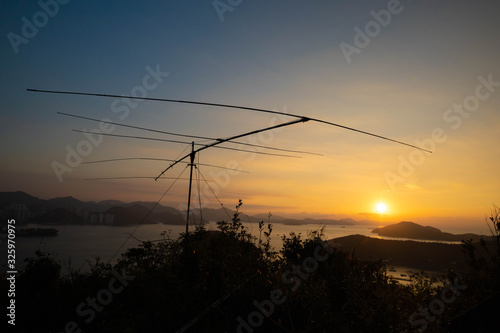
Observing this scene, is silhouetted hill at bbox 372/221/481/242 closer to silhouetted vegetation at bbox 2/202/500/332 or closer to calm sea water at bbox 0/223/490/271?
Result: calm sea water at bbox 0/223/490/271

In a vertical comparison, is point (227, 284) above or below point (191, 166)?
below

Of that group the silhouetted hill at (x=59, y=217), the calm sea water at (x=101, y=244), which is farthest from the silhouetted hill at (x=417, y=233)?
→ the silhouetted hill at (x=59, y=217)

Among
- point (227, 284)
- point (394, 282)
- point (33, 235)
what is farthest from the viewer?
point (33, 235)

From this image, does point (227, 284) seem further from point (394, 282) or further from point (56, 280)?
point (56, 280)

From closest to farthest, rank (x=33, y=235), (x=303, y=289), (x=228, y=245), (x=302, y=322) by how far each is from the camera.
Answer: (x=302, y=322)
(x=303, y=289)
(x=228, y=245)
(x=33, y=235)

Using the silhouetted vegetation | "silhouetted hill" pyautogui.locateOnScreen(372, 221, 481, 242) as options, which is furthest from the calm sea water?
"silhouetted hill" pyautogui.locateOnScreen(372, 221, 481, 242)

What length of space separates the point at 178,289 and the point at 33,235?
29324mm

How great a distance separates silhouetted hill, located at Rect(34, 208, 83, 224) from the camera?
38.5m

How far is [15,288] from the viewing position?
610 cm

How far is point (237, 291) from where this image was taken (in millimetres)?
A: 3785

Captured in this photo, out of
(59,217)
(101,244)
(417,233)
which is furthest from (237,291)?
(417,233)

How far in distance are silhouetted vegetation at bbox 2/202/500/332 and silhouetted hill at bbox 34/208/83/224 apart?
1606 inches

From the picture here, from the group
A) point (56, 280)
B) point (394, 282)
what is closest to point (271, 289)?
point (394, 282)

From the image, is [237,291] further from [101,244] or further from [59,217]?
[59,217]
